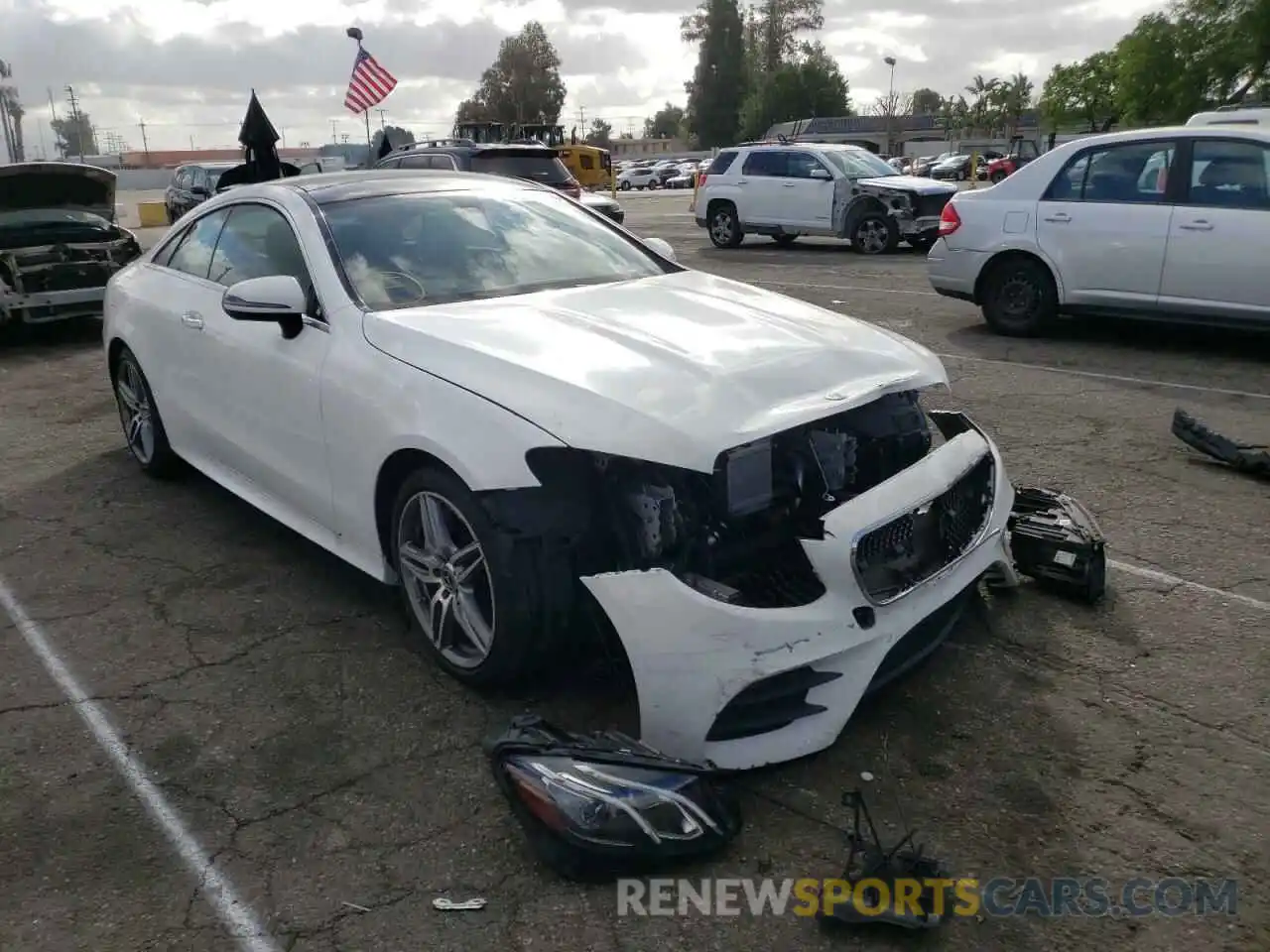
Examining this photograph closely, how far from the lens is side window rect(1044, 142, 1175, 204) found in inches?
295

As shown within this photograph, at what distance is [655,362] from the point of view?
3045mm

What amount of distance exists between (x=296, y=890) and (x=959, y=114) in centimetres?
Result: 9778

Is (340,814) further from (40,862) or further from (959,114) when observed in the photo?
(959,114)

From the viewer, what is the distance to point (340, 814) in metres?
2.76

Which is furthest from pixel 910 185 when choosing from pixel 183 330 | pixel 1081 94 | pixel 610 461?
pixel 1081 94

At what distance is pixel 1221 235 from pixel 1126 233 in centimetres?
63

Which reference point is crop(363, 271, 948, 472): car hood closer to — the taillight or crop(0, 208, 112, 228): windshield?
the taillight

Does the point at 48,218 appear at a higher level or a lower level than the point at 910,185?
lower

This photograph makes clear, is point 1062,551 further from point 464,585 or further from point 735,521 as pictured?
point 464,585

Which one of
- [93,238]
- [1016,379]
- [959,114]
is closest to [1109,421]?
[1016,379]

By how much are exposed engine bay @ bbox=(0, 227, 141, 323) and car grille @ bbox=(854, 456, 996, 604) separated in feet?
27.0

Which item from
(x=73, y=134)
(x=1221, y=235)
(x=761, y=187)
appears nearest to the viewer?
(x=1221, y=235)

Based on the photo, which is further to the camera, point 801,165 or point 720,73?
point 720,73

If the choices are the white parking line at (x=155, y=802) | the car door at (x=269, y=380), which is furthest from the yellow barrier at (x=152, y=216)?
the white parking line at (x=155, y=802)
